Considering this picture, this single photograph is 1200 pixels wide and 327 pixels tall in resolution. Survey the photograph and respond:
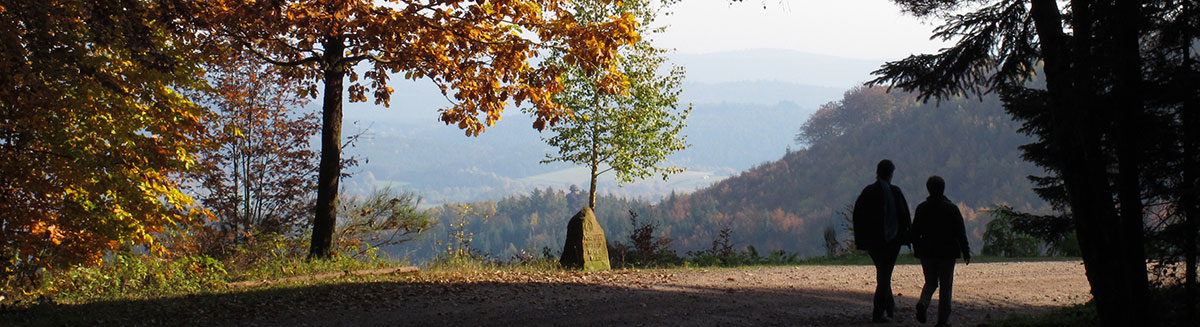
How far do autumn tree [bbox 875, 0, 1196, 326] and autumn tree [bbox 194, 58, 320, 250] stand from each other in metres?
12.3

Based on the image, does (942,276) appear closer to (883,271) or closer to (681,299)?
(883,271)

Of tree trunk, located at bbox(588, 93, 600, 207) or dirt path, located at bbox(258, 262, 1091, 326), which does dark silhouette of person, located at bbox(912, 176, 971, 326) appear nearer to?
dirt path, located at bbox(258, 262, 1091, 326)

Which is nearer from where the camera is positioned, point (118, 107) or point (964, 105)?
point (118, 107)

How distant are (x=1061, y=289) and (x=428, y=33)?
9.95 metres

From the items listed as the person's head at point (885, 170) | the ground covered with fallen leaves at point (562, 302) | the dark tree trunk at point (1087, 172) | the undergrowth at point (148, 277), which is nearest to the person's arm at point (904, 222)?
the person's head at point (885, 170)

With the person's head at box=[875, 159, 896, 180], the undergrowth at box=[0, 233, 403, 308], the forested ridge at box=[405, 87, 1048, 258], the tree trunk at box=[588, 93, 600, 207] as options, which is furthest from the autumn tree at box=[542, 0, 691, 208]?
the forested ridge at box=[405, 87, 1048, 258]

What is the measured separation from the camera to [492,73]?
42.7ft

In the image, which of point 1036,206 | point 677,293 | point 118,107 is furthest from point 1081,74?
point 1036,206

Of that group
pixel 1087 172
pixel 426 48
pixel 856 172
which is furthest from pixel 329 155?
pixel 856 172

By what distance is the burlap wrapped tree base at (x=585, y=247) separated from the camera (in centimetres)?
1501

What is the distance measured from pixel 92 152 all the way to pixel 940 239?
9180 millimetres

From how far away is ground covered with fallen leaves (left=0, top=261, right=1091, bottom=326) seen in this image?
344 inches

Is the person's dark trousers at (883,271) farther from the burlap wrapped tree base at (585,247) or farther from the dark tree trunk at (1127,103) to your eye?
the burlap wrapped tree base at (585,247)

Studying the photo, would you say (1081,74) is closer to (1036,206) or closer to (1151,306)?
(1151,306)
